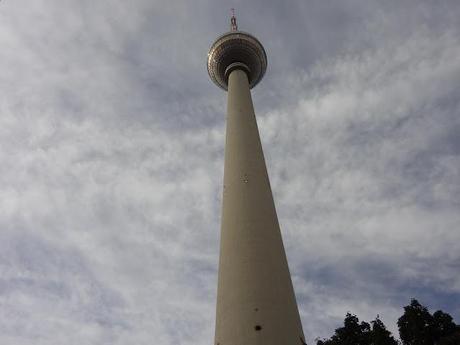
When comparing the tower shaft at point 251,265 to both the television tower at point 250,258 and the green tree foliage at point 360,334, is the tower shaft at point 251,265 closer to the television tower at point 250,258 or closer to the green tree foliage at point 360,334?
the television tower at point 250,258

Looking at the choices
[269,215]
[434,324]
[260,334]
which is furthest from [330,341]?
[260,334]

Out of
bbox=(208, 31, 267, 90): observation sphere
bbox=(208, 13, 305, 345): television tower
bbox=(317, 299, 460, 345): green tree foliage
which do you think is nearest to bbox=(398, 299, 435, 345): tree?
bbox=(317, 299, 460, 345): green tree foliage

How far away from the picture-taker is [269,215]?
Result: 23500mm

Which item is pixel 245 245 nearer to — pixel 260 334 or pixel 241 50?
pixel 260 334

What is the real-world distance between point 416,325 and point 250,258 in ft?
92.7

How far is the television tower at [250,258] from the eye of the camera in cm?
1838

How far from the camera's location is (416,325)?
4097 centimetres

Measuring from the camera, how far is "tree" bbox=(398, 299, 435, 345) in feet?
133

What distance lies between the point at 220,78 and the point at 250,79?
281 centimetres

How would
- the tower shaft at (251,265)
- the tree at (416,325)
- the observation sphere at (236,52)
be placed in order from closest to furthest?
the tower shaft at (251,265)
the observation sphere at (236,52)
the tree at (416,325)

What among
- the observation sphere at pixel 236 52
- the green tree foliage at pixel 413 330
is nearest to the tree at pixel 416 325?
the green tree foliage at pixel 413 330

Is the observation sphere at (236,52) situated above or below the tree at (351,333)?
above

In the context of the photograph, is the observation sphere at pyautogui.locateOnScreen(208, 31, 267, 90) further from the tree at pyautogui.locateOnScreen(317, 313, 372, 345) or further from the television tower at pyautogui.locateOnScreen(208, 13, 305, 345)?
the tree at pyautogui.locateOnScreen(317, 313, 372, 345)

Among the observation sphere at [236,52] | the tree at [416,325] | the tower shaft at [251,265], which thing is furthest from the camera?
the tree at [416,325]
